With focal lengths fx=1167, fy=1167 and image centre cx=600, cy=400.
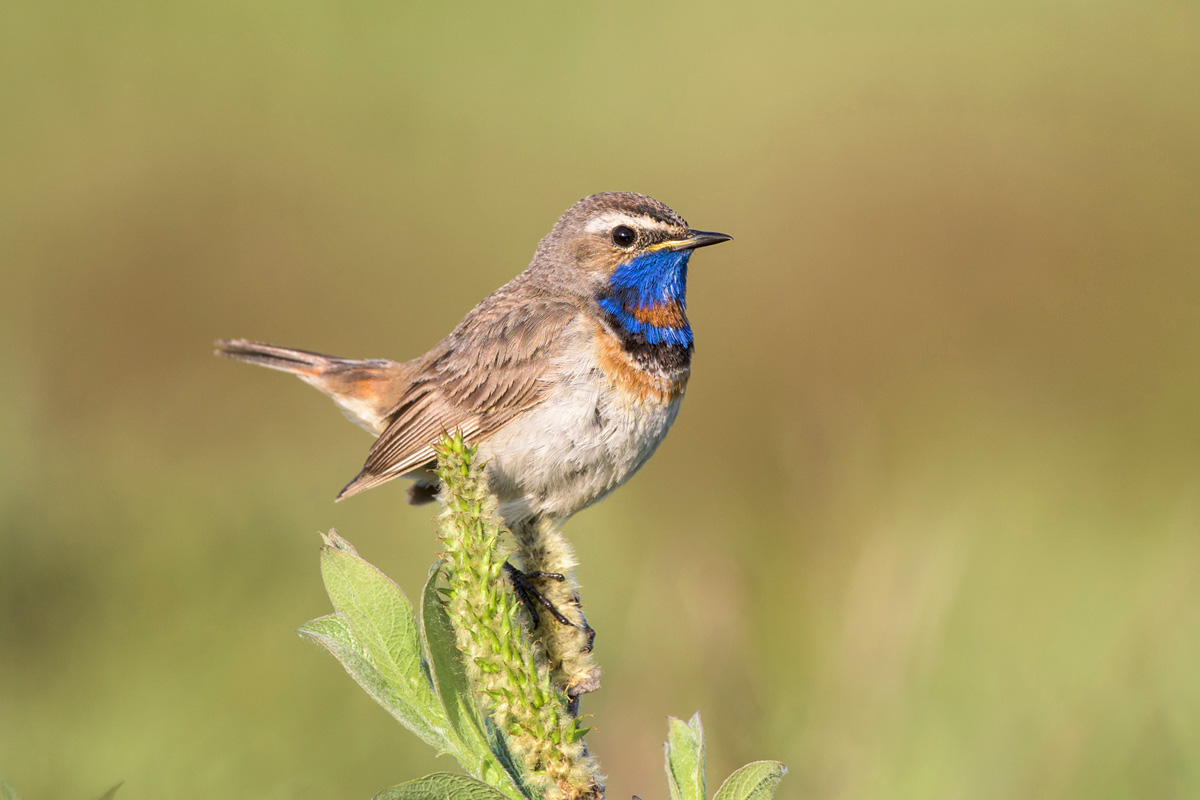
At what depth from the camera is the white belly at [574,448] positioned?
12.0 feet

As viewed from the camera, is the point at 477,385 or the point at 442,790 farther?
the point at 477,385

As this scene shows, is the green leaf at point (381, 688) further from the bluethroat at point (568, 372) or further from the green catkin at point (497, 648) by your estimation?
the bluethroat at point (568, 372)

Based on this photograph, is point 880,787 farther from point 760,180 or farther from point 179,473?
point 760,180

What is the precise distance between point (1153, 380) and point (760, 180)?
4.11 metres

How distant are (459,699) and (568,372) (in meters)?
2.35

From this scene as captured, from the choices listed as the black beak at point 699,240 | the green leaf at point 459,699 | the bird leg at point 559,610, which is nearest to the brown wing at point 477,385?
the black beak at point 699,240

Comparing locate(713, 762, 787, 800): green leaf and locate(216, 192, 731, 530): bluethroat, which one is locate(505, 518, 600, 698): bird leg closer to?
locate(713, 762, 787, 800): green leaf

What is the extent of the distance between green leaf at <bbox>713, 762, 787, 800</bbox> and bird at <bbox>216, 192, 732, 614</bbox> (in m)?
2.17

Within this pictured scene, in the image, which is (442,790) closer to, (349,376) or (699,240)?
(699,240)

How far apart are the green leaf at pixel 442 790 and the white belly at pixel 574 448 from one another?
2290 millimetres

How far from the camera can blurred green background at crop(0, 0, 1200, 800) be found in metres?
3.39

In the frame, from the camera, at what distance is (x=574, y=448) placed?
3658mm

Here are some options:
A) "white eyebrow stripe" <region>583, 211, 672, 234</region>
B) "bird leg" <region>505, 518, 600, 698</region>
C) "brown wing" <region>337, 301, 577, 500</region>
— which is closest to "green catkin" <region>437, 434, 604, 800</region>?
"bird leg" <region>505, 518, 600, 698</region>

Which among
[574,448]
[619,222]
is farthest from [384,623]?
[619,222]
